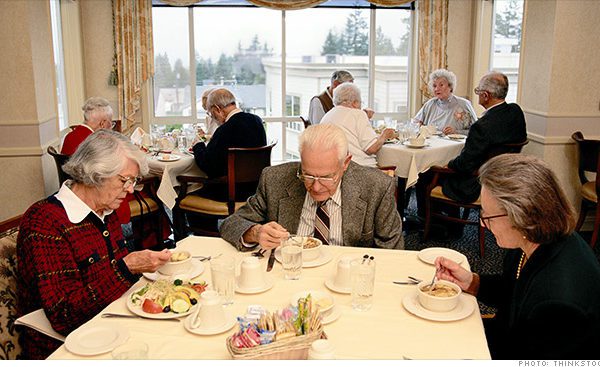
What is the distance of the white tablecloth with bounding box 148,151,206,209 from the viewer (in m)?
4.21

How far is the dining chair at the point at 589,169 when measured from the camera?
14.4 feet

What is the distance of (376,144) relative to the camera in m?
4.55

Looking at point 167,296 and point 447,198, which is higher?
→ point 167,296

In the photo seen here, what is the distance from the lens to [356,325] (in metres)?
1.64

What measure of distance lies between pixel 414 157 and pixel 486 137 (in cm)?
61

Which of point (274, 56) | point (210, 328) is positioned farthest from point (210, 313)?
point (274, 56)

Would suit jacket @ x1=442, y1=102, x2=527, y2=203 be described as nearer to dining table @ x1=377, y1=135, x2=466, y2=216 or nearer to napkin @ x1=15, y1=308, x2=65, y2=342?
dining table @ x1=377, y1=135, x2=466, y2=216

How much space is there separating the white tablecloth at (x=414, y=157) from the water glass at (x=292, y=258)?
9.23 feet

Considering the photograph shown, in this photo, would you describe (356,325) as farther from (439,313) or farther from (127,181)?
(127,181)

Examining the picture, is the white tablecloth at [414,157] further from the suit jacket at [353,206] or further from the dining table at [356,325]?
the dining table at [356,325]

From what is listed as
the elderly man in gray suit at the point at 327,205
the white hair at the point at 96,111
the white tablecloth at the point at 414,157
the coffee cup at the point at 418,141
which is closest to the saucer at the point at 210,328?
the elderly man in gray suit at the point at 327,205

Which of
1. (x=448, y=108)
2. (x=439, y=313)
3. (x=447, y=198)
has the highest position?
(x=448, y=108)

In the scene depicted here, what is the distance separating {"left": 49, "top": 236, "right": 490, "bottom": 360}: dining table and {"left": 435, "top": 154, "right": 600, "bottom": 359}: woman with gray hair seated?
0.41ft
